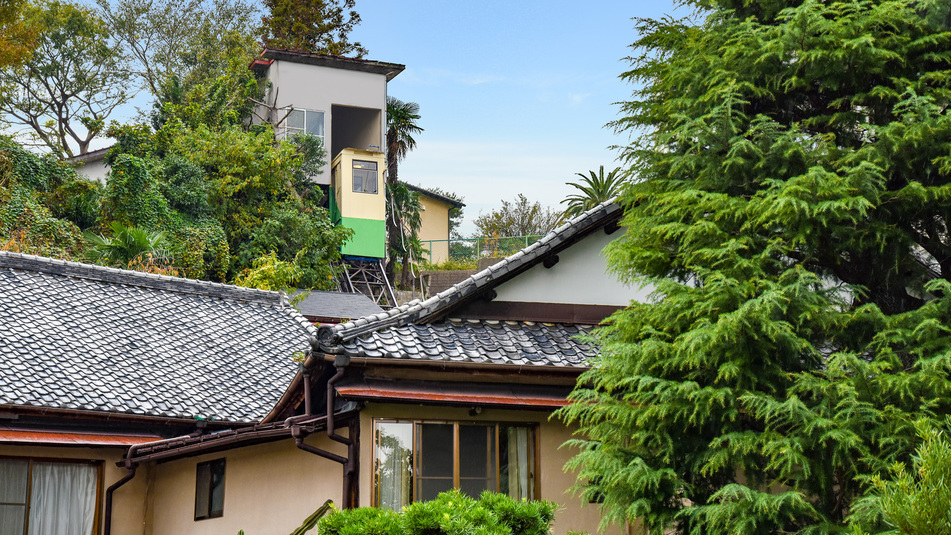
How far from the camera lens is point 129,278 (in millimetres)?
18172

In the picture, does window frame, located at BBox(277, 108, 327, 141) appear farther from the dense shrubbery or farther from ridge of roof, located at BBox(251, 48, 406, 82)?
the dense shrubbery

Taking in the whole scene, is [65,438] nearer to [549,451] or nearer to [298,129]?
[549,451]

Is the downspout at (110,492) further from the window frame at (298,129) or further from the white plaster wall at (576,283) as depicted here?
the window frame at (298,129)

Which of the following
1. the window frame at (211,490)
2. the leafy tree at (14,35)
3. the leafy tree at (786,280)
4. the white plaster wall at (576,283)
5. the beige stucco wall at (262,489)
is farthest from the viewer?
the leafy tree at (14,35)

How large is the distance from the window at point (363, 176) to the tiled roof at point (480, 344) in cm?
2314

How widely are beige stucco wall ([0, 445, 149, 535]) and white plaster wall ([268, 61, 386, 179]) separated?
21576 millimetres

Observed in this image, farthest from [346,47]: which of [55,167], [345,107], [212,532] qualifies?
[212,532]

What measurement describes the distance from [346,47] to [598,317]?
3019 centimetres

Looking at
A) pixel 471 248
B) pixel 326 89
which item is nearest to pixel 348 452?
pixel 326 89

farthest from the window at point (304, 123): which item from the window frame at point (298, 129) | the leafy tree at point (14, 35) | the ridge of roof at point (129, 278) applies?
the ridge of roof at point (129, 278)

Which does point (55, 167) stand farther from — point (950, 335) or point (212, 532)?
point (950, 335)

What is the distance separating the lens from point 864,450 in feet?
22.5

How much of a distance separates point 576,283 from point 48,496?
8.09 m

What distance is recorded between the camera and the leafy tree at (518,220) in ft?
150
